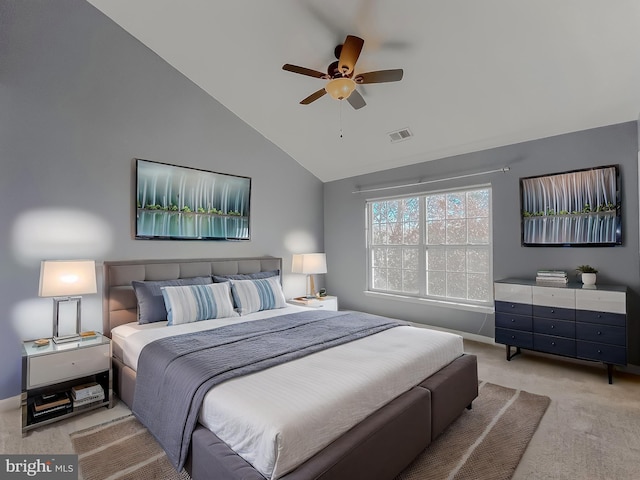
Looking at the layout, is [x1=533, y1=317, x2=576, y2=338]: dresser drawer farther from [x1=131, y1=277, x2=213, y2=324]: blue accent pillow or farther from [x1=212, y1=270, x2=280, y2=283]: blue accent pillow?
[x1=131, y1=277, x2=213, y2=324]: blue accent pillow

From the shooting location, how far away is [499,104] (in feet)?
11.2

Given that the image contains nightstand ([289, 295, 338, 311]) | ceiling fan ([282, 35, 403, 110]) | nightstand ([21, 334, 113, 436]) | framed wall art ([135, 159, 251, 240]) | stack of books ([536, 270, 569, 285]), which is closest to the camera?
nightstand ([21, 334, 113, 436])

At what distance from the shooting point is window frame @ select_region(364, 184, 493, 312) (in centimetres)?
407

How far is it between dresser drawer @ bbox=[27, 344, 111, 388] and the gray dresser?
3779mm

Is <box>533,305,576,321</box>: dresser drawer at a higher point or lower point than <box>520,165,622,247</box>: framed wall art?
lower

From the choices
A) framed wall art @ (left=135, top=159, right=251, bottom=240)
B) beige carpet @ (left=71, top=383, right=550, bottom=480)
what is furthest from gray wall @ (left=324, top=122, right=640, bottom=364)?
framed wall art @ (left=135, top=159, right=251, bottom=240)

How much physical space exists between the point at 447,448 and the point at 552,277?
2.23 m

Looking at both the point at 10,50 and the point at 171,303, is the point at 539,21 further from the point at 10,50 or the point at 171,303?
the point at 10,50

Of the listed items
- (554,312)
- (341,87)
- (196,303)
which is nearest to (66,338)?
(196,303)

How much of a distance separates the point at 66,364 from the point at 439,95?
13.3 feet

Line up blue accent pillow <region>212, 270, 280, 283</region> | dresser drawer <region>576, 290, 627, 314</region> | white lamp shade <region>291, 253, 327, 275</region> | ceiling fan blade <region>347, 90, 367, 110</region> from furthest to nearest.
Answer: white lamp shade <region>291, 253, 327, 275</region> → blue accent pillow <region>212, 270, 280, 283</region> → ceiling fan blade <region>347, 90, 367, 110</region> → dresser drawer <region>576, 290, 627, 314</region>

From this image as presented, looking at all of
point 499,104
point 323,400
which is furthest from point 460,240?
point 323,400

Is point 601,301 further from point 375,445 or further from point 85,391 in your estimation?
point 85,391

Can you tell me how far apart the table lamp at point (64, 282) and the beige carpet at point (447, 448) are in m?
0.93
